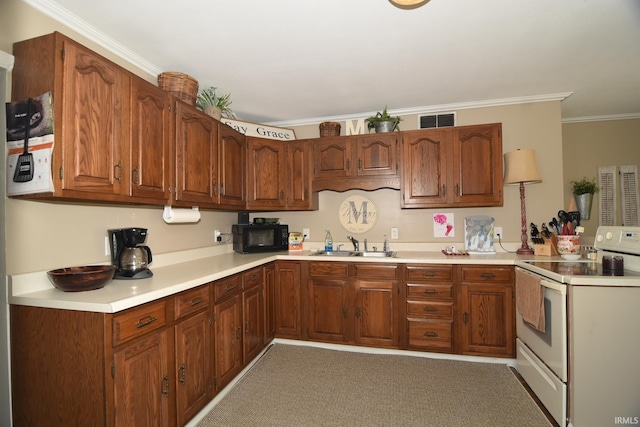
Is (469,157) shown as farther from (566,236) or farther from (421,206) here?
(566,236)

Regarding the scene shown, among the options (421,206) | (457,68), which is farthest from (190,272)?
(457,68)

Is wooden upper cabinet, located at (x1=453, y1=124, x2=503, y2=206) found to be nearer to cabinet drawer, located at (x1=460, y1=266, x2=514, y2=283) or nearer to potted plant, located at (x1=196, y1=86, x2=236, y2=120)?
cabinet drawer, located at (x1=460, y1=266, x2=514, y2=283)

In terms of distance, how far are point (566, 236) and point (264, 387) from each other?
2820mm

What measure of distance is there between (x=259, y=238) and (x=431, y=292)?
5.97 feet

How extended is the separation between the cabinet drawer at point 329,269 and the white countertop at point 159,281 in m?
0.05

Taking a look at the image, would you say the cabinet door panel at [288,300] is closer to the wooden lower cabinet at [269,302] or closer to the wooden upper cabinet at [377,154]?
the wooden lower cabinet at [269,302]

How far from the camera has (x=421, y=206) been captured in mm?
3023

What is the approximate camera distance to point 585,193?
11.9 feet

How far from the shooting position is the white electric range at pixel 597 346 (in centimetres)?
166

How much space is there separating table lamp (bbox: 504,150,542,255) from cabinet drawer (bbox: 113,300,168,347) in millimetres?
3096

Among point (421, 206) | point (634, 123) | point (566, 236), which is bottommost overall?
point (566, 236)

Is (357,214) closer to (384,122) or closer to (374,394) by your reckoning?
(384,122)

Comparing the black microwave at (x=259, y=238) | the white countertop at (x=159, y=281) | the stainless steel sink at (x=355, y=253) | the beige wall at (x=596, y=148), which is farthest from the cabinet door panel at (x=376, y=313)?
the beige wall at (x=596, y=148)

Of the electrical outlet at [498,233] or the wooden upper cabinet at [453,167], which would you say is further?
the electrical outlet at [498,233]
